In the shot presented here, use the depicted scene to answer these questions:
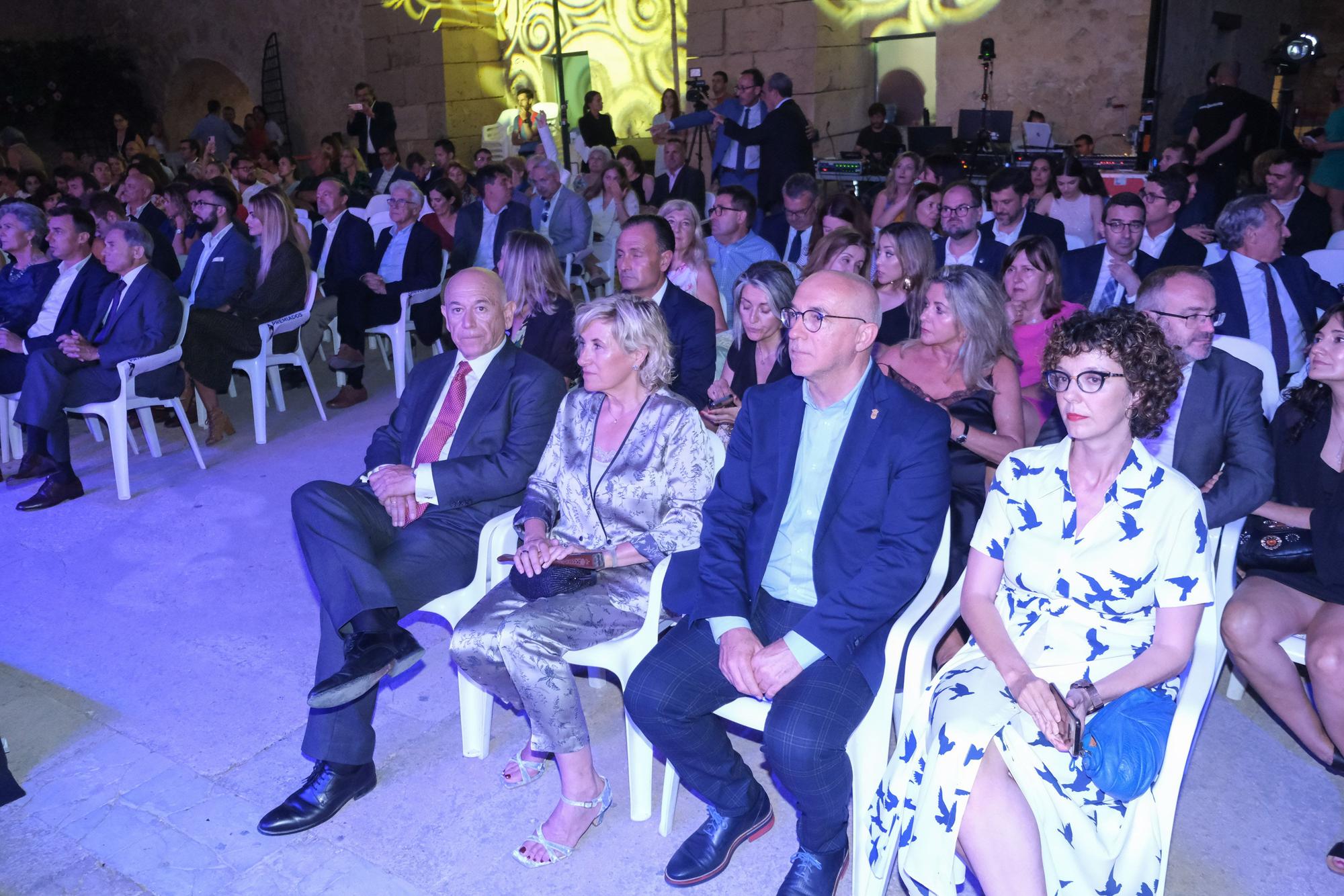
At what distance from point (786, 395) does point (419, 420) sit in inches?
47.2

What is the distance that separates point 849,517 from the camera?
2.16 meters

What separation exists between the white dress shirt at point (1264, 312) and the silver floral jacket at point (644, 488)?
2293 mm

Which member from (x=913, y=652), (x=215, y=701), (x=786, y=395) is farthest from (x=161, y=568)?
(x=913, y=652)

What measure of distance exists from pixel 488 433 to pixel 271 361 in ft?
9.76

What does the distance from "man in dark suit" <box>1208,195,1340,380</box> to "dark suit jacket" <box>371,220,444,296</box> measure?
13.5 ft

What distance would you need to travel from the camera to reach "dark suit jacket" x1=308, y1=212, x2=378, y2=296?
19.9 feet

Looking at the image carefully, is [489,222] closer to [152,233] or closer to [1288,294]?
[152,233]

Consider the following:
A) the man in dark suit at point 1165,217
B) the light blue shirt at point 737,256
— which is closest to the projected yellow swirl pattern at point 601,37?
the light blue shirt at point 737,256

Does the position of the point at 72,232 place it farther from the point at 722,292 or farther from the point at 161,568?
the point at 722,292

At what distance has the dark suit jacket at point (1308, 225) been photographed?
5.24m

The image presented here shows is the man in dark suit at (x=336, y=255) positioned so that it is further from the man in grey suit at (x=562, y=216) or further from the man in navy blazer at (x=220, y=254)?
the man in grey suit at (x=562, y=216)

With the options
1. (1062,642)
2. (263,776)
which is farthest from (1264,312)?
(263,776)

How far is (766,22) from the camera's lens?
1053cm

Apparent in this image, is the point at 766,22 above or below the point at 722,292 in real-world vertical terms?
above
